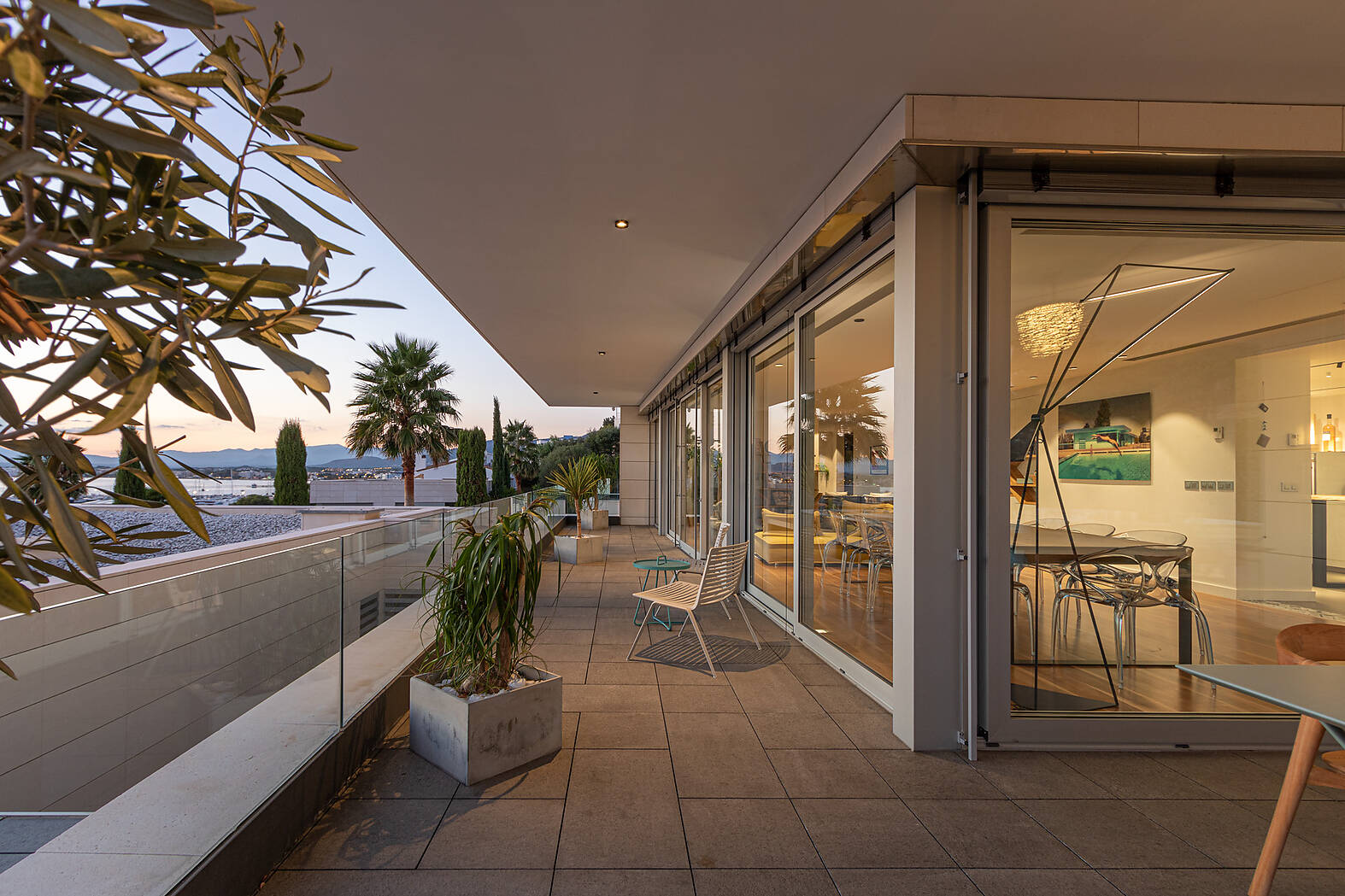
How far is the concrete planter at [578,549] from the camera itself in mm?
9367

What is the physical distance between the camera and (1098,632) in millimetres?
3363

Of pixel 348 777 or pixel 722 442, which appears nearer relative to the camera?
pixel 348 777

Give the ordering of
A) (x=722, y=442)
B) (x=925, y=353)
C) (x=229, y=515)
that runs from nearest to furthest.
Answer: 1. (x=925, y=353)
2. (x=722, y=442)
3. (x=229, y=515)

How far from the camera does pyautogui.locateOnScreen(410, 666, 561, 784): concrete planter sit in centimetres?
280

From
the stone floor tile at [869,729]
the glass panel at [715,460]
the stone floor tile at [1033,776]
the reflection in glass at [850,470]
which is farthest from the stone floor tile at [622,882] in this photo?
the glass panel at [715,460]

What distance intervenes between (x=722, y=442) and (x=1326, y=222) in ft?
17.7

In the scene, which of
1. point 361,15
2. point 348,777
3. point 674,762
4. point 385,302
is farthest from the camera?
point 674,762

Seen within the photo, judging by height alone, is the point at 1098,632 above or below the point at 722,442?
below

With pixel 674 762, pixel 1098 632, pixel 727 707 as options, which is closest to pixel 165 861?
pixel 674 762

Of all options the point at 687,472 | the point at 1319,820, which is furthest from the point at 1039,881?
the point at 687,472

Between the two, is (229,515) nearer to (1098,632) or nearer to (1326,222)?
(1098,632)

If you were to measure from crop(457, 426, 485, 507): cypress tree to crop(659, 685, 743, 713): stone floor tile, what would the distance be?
12.8 m

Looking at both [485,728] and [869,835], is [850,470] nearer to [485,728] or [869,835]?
[869,835]

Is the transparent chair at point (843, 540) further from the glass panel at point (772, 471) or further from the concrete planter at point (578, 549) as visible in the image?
the concrete planter at point (578, 549)
